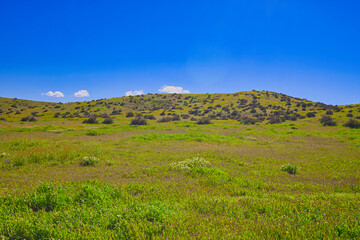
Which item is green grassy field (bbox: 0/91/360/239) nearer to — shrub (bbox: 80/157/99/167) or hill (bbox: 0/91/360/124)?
shrub (bbox: 80/157/99/167)

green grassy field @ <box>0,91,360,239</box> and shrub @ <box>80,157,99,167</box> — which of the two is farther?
shrub @ <box>80,157,99,167</box>

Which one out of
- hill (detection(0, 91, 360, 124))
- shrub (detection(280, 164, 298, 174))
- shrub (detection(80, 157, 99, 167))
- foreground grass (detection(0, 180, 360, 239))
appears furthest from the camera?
hill (detection(0, 91, 360, 124))

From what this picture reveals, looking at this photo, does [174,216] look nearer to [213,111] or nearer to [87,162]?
[87,162]

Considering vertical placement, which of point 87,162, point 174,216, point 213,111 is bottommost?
point 87,162

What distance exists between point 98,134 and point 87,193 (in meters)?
17.2

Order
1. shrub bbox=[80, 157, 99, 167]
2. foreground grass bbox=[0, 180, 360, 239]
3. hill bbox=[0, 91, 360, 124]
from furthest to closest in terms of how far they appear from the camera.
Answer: hill bbox=[0, 91, 360, 124]
shrub bbox=[80, 157, 99, 167]
foreground grass bbox=[0, 180, 360, 239]

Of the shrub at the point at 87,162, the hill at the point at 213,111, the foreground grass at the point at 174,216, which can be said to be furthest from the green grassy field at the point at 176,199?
the hill at the point at 213,111

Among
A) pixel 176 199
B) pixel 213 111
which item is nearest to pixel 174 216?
pixel 176 199

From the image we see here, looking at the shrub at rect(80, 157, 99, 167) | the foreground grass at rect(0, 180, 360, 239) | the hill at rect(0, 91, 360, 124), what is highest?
the hill at rect(0, 91, 360, 124)

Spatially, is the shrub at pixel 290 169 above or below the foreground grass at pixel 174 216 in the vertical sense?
below

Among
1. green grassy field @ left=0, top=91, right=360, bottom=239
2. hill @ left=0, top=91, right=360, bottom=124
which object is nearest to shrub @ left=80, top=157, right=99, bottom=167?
green grassy field @ left=0, top=91, right=360, bottom=239

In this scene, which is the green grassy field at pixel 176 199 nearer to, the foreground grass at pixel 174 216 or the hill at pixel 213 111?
the foreground grass at pixel 174 216

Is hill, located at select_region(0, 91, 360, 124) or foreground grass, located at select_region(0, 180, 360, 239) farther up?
hill, located at select_region(0, 91, 360, 124)

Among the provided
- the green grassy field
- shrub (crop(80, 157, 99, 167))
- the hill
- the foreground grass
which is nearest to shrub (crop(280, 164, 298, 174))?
the green grassy field
